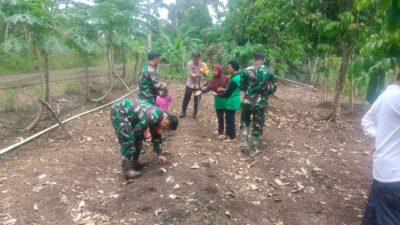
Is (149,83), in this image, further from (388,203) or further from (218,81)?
(388,203)

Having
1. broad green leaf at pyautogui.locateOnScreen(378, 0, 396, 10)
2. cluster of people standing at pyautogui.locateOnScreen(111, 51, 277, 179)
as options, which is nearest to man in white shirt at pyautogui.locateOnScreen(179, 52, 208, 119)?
cluster of people standing at pyautogui.locateOnScreen(111, 51, 277, 179)

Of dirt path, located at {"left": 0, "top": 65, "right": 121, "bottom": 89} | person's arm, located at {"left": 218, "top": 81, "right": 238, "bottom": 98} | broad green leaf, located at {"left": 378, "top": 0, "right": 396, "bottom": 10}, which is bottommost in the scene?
dirt path, located at {"left": 0, "top": 65, "right": 121, "bottom": 89}

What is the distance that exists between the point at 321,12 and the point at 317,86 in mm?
11515

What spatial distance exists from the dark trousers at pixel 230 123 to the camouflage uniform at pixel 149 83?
1.53m

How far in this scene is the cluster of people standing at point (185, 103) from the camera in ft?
18.1

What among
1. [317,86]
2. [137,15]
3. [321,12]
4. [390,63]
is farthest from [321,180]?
[317,86]

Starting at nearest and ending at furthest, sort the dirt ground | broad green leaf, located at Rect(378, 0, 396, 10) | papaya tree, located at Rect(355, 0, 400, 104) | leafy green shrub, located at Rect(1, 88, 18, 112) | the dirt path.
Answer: broad green leaf, located at Rect(378, 0, 396, 10)
papaya tree, located at Rect(355, 0, 400, 104)
the dirt ground
leafy green shrub, located at Rect(1, 88, 18, 112)
the dirt path

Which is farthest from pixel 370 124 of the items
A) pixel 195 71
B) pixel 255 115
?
pixel 195 71

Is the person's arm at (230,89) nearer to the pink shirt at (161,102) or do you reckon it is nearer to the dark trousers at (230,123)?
the dark trousers at (230,123)

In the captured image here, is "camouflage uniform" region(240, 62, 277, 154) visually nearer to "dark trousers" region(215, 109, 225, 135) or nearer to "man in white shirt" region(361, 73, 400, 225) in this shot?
Result: "dark trousers" region(215, 109, 225, 135)

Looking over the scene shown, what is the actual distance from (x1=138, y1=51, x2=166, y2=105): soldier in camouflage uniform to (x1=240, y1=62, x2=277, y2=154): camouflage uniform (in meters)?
1.54

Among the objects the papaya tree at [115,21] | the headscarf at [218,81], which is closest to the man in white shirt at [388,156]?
the headscarf at [218,81]

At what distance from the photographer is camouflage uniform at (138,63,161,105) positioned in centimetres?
707

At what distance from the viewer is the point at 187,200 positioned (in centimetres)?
495
